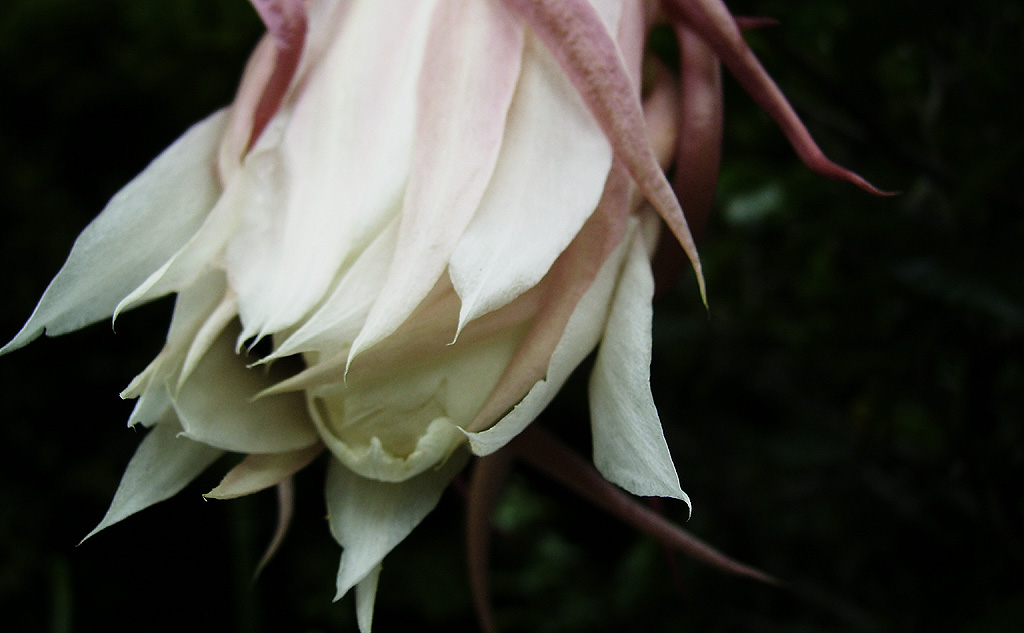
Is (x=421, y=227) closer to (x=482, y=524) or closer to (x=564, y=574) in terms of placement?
(x=482, y=524)

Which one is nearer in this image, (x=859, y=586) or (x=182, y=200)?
(x=182, y=200)

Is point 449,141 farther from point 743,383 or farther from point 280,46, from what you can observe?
point 743,383

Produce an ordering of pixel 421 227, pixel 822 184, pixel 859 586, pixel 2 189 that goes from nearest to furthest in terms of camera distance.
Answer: pixel 421 227 → pixel 822 184 → pixel 859 586 → pixel 2 189

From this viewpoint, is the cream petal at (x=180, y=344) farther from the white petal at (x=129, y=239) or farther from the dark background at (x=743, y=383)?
the dark background at (x=743, y=383)

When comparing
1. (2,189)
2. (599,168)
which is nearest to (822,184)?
(599,168)

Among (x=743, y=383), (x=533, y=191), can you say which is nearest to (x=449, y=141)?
(x=533, y=191)

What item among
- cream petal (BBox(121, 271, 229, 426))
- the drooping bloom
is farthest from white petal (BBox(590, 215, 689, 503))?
cream petal (BBox(121, 271, 229, 426))
